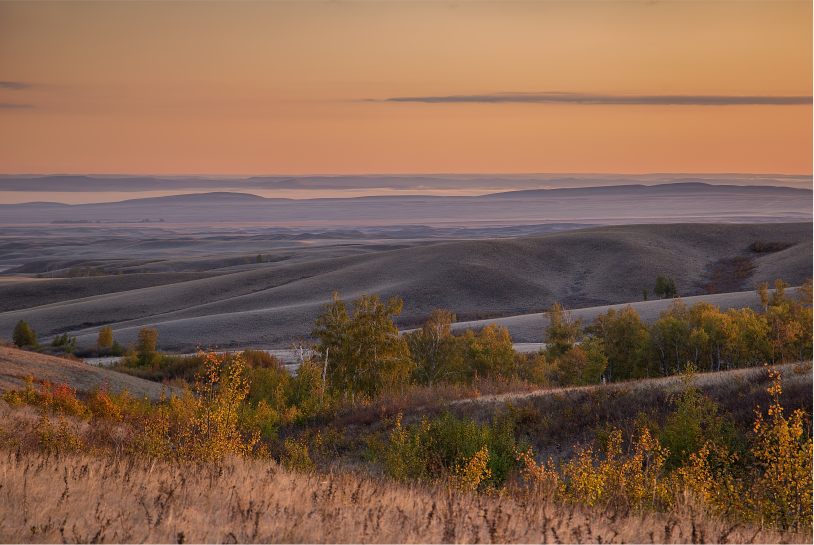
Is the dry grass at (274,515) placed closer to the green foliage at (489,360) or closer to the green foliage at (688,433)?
the green foliage at (688,433)

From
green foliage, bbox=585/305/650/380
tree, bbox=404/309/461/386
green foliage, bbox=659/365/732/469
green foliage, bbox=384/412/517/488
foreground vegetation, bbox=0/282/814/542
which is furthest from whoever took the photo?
green foliage, bbox=585/305/650/380

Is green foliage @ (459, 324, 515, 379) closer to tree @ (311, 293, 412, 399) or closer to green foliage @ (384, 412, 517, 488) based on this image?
tree @ (311, 293, 412, 399)

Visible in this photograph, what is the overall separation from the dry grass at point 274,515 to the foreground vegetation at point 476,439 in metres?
0.05

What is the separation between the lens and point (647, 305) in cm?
7138

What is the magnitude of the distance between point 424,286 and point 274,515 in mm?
93793

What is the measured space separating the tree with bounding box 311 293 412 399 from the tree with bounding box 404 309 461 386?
34.8 ft

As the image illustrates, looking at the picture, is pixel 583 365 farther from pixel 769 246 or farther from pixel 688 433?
pixel 769 246

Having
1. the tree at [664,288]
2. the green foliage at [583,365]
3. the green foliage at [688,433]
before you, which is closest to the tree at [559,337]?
the green foliage at [583,365]

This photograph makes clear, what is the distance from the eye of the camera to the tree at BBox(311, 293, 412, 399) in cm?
2991

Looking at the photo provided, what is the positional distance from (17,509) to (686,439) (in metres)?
13.3

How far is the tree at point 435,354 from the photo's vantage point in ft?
135

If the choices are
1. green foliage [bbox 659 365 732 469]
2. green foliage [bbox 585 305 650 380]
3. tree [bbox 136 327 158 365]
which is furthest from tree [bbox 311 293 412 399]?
tree [bbox 136 327 158 365]

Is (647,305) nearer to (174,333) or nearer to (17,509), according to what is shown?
(174,333)

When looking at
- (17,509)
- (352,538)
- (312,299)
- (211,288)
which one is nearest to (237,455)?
(17,509)
